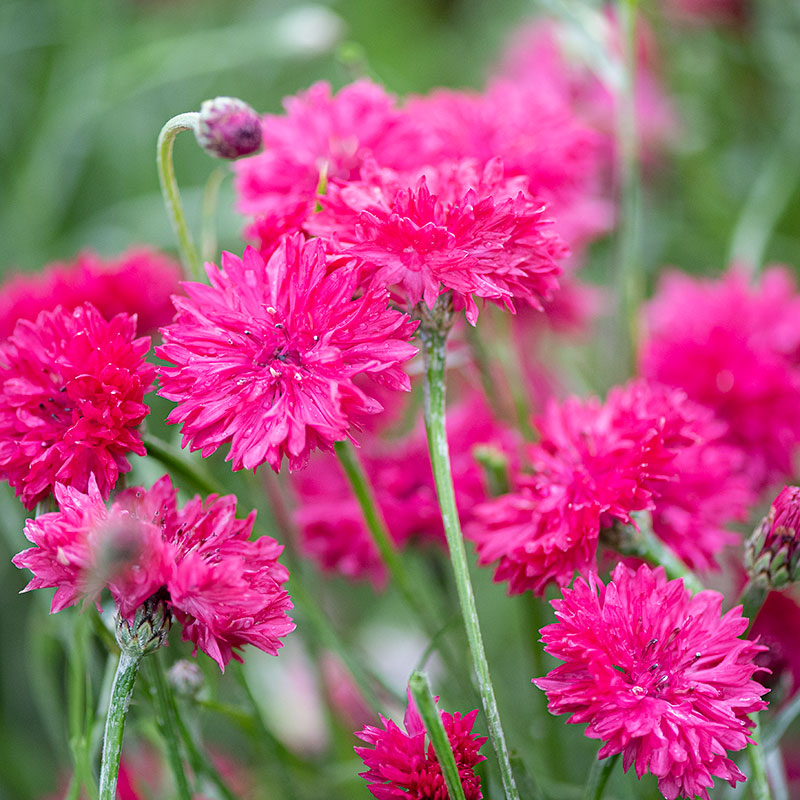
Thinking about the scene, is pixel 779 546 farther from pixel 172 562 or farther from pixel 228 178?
pixel 228 178

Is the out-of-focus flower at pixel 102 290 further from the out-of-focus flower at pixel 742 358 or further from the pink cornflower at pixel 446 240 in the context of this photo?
the out-of-focus flower at pixel 742 358

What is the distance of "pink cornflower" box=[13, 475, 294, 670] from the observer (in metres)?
0.30

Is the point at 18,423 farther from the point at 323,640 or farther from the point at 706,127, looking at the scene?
the point at 706,127

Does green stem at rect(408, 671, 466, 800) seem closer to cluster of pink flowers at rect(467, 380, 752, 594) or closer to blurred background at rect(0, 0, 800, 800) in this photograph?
cluster of pink flowers at rect(467, 380, 752, 594)

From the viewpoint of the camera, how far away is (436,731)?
293 mm

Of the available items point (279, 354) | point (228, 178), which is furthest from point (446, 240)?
point (228, 178)

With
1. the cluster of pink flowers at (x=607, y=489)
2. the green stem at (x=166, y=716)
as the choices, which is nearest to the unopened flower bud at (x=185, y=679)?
the green stem at (x=166, y=716)

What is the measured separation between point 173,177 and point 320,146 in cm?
9

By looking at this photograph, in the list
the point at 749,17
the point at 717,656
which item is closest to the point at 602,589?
the point at 717,656

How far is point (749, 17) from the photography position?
2.83ft

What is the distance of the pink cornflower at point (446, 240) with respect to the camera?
338 mm

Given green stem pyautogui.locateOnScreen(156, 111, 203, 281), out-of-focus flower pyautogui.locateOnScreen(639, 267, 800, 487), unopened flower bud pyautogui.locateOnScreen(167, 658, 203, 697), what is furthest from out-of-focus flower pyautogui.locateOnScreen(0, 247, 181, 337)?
out-of-focus flower pyautogui.locateOnScreen(639, 267, 800, 487)

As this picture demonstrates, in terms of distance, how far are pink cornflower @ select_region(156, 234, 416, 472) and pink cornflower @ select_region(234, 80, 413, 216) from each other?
0.30 ft

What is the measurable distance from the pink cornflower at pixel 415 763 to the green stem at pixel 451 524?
0.01m
